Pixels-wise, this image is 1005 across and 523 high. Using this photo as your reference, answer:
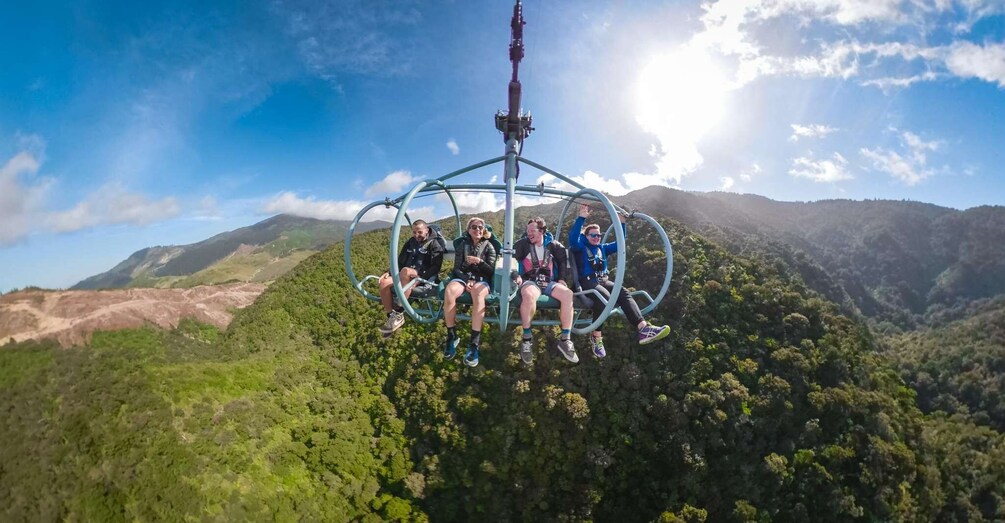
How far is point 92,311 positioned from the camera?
4119 centimetres

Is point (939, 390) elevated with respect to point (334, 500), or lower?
lower

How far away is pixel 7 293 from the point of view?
41.2 m

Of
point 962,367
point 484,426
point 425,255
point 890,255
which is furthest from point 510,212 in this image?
point 890,255

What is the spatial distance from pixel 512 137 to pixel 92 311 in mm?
52623

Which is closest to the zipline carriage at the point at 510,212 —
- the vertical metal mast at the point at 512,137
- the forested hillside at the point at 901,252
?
the vertical metal mast at the point at 512,137

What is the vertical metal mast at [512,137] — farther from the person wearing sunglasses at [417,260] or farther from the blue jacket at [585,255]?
the person wearing sunglasses at [417,260]

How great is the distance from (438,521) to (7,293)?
Answer: 46730 millimetres

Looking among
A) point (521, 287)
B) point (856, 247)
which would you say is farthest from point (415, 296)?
point (856, 247)

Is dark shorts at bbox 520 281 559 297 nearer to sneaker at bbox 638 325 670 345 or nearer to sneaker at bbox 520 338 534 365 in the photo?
sneaker at bbox 520 338 534 365

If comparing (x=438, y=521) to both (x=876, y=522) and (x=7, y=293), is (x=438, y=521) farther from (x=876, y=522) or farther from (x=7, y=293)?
(x=7, y=293)

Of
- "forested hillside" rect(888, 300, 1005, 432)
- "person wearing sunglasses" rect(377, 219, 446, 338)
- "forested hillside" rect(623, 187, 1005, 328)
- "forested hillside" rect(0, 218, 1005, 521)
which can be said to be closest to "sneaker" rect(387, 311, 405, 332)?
"person wearing sunglasses" rect(377, 219, 446, 338)

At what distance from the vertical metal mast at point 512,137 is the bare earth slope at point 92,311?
49.0 meters

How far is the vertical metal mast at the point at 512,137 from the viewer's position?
21.9 feet

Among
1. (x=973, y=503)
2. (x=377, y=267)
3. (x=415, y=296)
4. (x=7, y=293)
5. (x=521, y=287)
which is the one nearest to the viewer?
(x=521, y=287)
